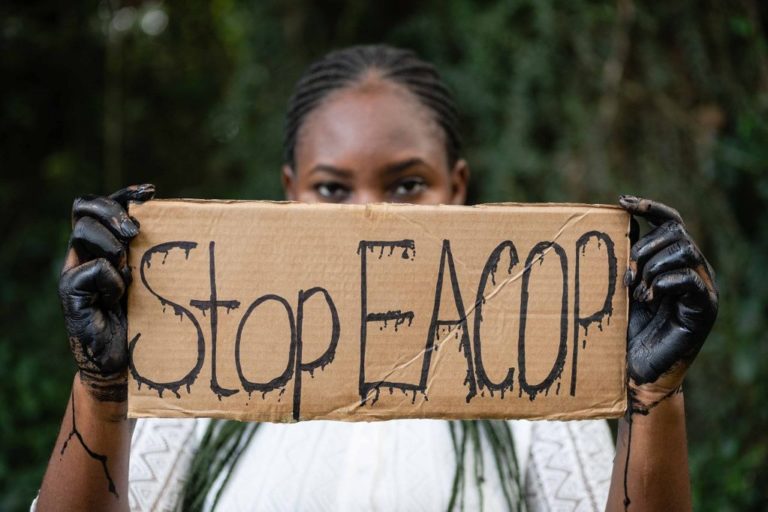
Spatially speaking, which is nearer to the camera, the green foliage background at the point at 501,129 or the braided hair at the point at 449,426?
the braided hair at the point at 449,426

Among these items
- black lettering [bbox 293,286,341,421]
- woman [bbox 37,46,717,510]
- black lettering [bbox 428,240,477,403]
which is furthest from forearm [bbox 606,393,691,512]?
black lettering [bbox 293,286,341,421]

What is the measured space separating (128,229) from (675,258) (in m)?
0.65

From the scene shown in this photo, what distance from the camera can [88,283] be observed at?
814 millimetres

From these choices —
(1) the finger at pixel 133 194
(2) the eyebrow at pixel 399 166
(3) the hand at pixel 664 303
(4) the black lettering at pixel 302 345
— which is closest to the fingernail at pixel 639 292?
(3) the hand at pixel 664 303

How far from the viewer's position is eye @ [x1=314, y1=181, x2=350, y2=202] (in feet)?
3.99

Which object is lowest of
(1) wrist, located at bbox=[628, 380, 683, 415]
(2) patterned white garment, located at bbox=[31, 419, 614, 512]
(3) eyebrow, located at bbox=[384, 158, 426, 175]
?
(2) patterned white garment, located at bbox=[31, 419, 614, 512]

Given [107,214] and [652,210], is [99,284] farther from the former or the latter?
[652,210]

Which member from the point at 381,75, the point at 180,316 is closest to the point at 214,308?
the point at 180,316

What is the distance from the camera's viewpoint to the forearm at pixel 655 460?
891mm

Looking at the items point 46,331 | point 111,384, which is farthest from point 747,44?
point 46,331

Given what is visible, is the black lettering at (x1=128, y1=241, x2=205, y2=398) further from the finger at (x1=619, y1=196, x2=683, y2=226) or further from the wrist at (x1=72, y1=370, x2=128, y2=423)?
the finger at (x1=619, y1=196, x2=683, y2=226)

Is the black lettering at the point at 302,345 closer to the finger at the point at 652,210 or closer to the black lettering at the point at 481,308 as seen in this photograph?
the black lettering at the point at 481,308

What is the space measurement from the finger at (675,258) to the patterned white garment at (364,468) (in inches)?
16.9

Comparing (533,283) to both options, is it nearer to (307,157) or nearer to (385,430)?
(385,430)
